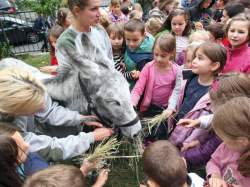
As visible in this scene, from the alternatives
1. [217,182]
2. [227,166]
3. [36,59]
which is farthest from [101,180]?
[36,59]

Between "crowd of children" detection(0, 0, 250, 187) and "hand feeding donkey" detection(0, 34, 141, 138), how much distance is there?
142mm

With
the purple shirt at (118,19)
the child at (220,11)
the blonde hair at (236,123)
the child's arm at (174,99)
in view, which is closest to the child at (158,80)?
the child's arm at (174,99)

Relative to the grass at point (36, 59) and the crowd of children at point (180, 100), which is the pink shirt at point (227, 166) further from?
the grass at point (36, 59)

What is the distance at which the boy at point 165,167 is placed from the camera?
1.45 metres

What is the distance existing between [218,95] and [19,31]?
1147 cm

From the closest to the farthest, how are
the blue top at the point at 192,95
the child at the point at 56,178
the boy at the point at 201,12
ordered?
1. the child at the point at 56,178
2. the blue top at the point at 192,95
3. the boy at the point at 201,12

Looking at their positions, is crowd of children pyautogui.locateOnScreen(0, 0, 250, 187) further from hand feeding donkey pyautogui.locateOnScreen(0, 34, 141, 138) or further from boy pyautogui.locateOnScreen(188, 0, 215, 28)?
boy pyautogui.locateOnScreen(188, 0, 215, 28)

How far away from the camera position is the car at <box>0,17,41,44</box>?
34.5ft

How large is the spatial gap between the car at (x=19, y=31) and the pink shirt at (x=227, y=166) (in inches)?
444

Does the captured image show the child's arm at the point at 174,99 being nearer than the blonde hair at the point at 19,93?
No

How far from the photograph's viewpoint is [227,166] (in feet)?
6.05

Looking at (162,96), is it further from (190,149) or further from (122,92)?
(122,92)

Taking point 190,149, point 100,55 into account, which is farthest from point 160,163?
point 100,55

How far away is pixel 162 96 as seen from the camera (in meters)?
3.14
